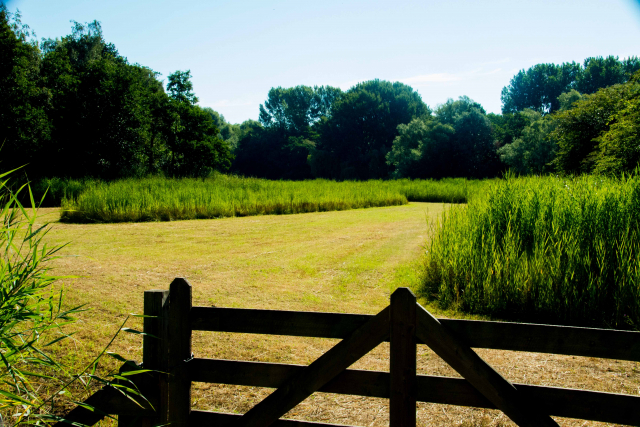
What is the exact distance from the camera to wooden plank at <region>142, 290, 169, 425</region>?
215 centimetres

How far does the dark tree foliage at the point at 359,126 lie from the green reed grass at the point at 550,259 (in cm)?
5112

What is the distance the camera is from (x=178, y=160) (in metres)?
32.1

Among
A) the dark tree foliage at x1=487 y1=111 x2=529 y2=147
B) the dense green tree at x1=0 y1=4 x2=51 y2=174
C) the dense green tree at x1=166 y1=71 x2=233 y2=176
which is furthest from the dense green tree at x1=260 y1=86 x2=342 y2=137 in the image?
the dense green tree at x1=0 y1=4 x2=51 y2=174

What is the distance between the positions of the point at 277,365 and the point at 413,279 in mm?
4889

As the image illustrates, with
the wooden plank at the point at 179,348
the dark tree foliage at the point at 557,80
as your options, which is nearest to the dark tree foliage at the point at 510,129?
the dark tree foliage at the point at 557,80

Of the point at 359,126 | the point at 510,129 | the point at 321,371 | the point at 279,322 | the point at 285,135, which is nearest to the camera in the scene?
the point at 321,371

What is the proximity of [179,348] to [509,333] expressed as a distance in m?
Result: 1.67

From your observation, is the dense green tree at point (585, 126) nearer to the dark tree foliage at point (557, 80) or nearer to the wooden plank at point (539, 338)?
the wooden plank at point (539, 338)

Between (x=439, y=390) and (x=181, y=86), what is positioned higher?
(x=181, y=86)

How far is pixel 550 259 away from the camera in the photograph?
5312mm

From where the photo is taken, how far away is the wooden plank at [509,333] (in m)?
1.94

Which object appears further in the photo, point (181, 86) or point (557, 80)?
point (557, 80)

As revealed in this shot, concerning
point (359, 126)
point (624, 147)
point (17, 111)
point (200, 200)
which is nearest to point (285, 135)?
point (359, 126)

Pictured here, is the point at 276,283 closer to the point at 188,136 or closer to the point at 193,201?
the point at 193,201
